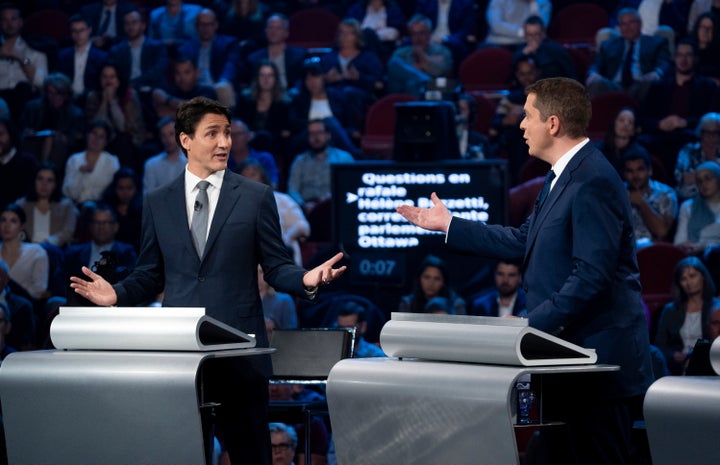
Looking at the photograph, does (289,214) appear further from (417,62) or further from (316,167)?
(417,62)

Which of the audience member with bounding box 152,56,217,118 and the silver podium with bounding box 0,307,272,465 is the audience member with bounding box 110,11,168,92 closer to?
the audience member with bounding box 152,56,217,118

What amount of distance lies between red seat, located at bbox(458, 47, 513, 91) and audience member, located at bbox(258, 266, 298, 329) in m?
2.29

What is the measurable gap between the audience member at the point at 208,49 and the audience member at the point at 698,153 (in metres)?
3.30

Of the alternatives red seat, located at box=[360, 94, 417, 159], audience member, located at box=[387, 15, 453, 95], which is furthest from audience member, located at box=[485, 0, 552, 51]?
red seat, located at box=[360, 94, 417, 159]

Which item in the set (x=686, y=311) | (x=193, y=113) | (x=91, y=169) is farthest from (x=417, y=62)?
(x=193, y=113)

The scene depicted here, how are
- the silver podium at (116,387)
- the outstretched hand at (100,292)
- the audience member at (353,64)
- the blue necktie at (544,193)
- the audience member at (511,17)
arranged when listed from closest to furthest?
the silver podium at (116,387)
the blue necktie at (544,193)
the outstretched hand at (100,292)
the audience member at (353,64)
the audience member at (511,17)

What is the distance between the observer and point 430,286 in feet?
20.3

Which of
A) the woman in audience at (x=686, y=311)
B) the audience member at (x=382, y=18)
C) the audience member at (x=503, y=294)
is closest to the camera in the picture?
the woman in audience at (x=686, y=311)

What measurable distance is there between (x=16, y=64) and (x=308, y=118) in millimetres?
2422

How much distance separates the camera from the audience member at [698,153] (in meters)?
6.41

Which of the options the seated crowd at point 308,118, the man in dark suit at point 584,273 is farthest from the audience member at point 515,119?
the man in dark suit at point 584,273

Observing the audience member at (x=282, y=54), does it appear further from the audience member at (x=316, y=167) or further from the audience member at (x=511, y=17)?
the audience member at (x=511, y=17)

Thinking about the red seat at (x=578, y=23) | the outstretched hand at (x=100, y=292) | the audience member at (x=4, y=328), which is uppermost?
the red seat at (x=578, y=23)

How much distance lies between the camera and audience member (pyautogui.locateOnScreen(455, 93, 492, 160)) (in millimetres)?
6742
